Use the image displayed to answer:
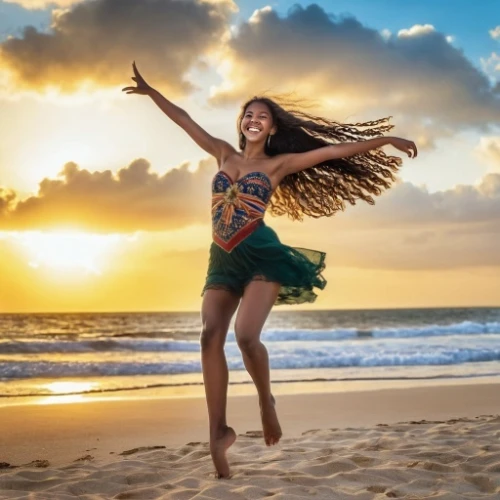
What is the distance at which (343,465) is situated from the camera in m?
4.91

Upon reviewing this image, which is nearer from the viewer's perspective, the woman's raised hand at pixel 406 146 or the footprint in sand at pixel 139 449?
the woman's raised hand at pixel 406 146

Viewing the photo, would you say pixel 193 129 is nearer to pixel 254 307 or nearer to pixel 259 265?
pixel 259 265

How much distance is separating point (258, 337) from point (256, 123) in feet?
4.78

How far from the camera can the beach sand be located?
14.3 feet

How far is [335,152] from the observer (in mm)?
4660

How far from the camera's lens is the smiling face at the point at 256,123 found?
4746 mm

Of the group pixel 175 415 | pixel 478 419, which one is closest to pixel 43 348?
pixel 175 415

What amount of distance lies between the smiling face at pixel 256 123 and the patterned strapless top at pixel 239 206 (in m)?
0.28

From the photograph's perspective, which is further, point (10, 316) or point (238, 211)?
point (10, 316)

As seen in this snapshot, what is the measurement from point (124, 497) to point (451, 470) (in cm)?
218

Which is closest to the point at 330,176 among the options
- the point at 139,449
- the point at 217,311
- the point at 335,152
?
the point at 335,152

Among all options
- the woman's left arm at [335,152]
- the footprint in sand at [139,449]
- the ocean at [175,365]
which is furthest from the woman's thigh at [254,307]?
the ocean at [175,365]

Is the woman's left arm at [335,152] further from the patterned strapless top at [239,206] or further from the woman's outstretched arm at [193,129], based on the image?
the woman's outstretched arm at [193,129]

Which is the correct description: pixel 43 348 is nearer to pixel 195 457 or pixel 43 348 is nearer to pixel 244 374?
pixel 244 374
